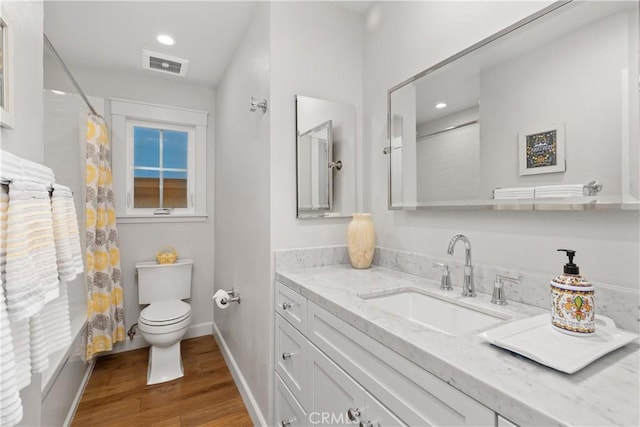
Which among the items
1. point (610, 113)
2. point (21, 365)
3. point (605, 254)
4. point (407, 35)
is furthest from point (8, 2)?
point (605, 254)

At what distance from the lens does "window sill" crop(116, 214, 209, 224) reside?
8.43 ft

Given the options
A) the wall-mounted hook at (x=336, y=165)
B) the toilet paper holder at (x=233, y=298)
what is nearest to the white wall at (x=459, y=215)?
the wall-mounted hook at (x=336, y=165)

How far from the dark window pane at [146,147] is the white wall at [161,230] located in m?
0.28

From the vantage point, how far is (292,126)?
5.20 feet

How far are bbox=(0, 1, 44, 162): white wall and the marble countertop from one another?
116 centimetres

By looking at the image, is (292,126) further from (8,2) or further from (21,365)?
(21,365)

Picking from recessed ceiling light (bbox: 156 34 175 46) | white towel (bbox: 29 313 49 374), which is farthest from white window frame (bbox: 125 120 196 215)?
white towel (bbox: 29 313 49 374)

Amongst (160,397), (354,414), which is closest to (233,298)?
(160,397)

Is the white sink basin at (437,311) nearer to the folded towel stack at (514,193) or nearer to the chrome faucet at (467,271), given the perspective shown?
the chrome faucet at (467,271)

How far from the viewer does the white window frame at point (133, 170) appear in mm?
2627

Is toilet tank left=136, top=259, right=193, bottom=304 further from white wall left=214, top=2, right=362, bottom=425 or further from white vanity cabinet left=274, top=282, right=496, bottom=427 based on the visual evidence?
white vanity cabinet left=274, top=282, right=496, bottom=427

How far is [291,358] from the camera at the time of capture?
133 centimetres

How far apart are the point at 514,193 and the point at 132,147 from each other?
115 inches

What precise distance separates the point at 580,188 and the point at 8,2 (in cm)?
176
